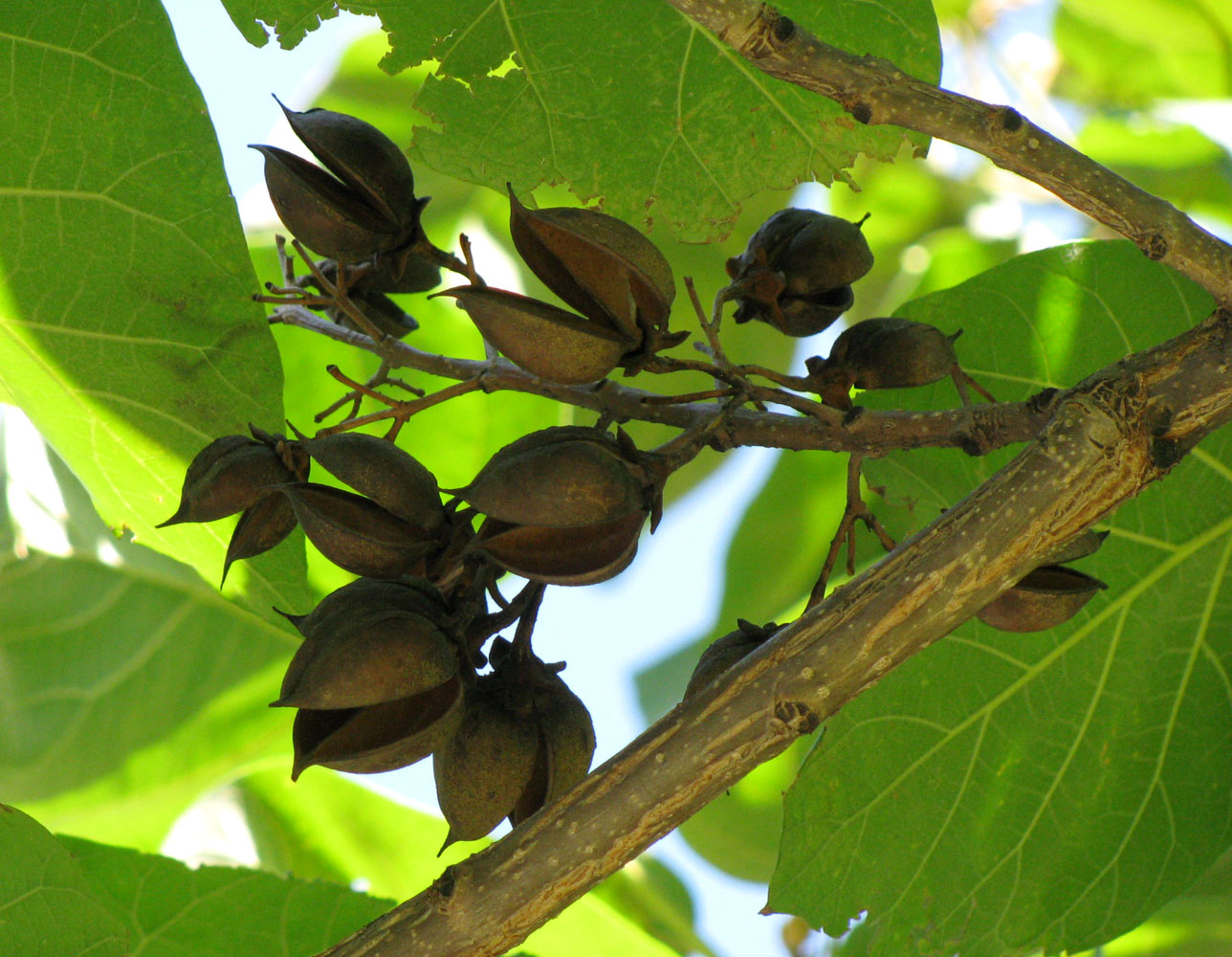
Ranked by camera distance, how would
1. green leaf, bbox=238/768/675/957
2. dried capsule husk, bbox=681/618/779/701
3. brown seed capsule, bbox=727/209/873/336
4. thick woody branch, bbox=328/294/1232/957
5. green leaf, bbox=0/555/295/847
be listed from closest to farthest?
thick woody branch, bbox=328/294/1232/957 < dried capsule husk, bbox=681/618/779/701 < brown seed capsule, bbox=727/209/873/336 < green leaf, bbox=0/555/295/847 < green leaf, bbox=238/768/675/957

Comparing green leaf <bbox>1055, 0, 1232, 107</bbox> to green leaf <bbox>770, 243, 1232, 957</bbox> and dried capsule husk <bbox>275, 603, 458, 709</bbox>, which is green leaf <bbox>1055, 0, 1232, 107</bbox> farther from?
dried capsule husk <bbox>275, 603, 458, 709</bbox>

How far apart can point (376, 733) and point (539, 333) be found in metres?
0.44

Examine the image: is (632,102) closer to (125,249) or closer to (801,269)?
(801,269)

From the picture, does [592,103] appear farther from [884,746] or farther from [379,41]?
[379,41]

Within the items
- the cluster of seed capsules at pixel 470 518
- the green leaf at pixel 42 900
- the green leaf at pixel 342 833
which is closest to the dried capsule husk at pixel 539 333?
the cluster of seed capsules at pixel 470 518

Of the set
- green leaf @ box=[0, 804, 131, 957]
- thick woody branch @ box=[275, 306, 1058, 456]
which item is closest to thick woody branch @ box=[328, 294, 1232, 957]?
thick woody branch @ box=[275, 306, 1058, 456]

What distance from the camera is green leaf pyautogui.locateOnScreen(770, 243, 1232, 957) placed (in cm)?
180

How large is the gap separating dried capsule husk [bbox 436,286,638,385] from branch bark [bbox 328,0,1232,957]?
0.32m

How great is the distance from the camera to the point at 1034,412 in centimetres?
130

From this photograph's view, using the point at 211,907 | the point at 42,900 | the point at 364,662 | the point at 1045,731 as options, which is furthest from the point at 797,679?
the point at 211,907

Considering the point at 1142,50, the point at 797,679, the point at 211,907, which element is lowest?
the point at 797,679

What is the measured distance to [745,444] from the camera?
1.38 m

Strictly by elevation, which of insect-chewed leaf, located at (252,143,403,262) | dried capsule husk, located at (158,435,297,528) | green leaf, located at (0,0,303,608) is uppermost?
green leaf, located at (0,0,303,608)

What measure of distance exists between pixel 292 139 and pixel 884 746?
6.65ft
